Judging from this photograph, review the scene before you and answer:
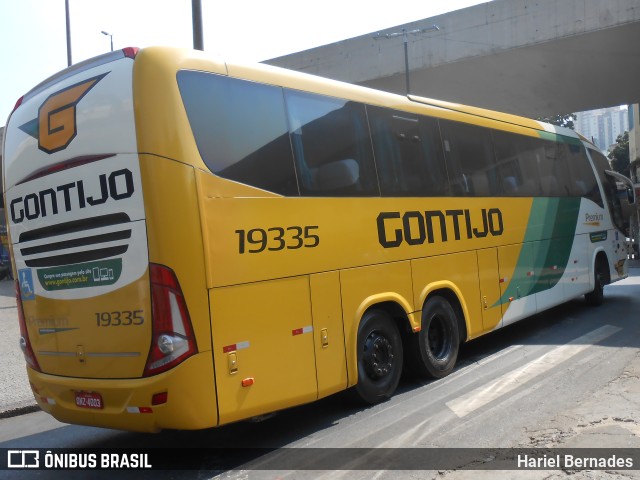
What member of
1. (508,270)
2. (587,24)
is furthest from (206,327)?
(587,24)

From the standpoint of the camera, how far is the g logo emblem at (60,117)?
5.28m

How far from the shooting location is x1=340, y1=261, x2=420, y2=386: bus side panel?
20.3 ft

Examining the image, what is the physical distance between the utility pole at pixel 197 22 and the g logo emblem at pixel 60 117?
6066 millimetres

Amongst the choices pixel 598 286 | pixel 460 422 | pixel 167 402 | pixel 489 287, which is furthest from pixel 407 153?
pixel 598 286

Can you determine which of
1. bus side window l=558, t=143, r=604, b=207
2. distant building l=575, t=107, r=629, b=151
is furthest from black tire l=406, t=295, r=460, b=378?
distant building l=575, t=107, r=629, b=151

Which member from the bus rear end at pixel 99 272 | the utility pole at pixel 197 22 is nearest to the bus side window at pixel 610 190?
the utility pole at pixel 197 22

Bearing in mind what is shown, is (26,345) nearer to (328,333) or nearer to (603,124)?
(328,333)

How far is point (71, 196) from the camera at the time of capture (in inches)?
207

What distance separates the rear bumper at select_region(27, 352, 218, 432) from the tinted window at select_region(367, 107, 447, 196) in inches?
125

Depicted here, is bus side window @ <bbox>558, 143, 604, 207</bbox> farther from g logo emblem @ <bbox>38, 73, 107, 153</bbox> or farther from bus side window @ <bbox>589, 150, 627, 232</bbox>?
g logo emblem @ <bbox>38, 73, 107, 153</bbox>

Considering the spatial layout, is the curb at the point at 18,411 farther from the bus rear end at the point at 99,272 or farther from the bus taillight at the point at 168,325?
the bus taillight at the point at 168,325

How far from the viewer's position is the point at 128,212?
4.89 metres

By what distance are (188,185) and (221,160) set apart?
1.43ft

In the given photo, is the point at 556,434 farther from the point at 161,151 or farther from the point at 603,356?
the point at 161,151
